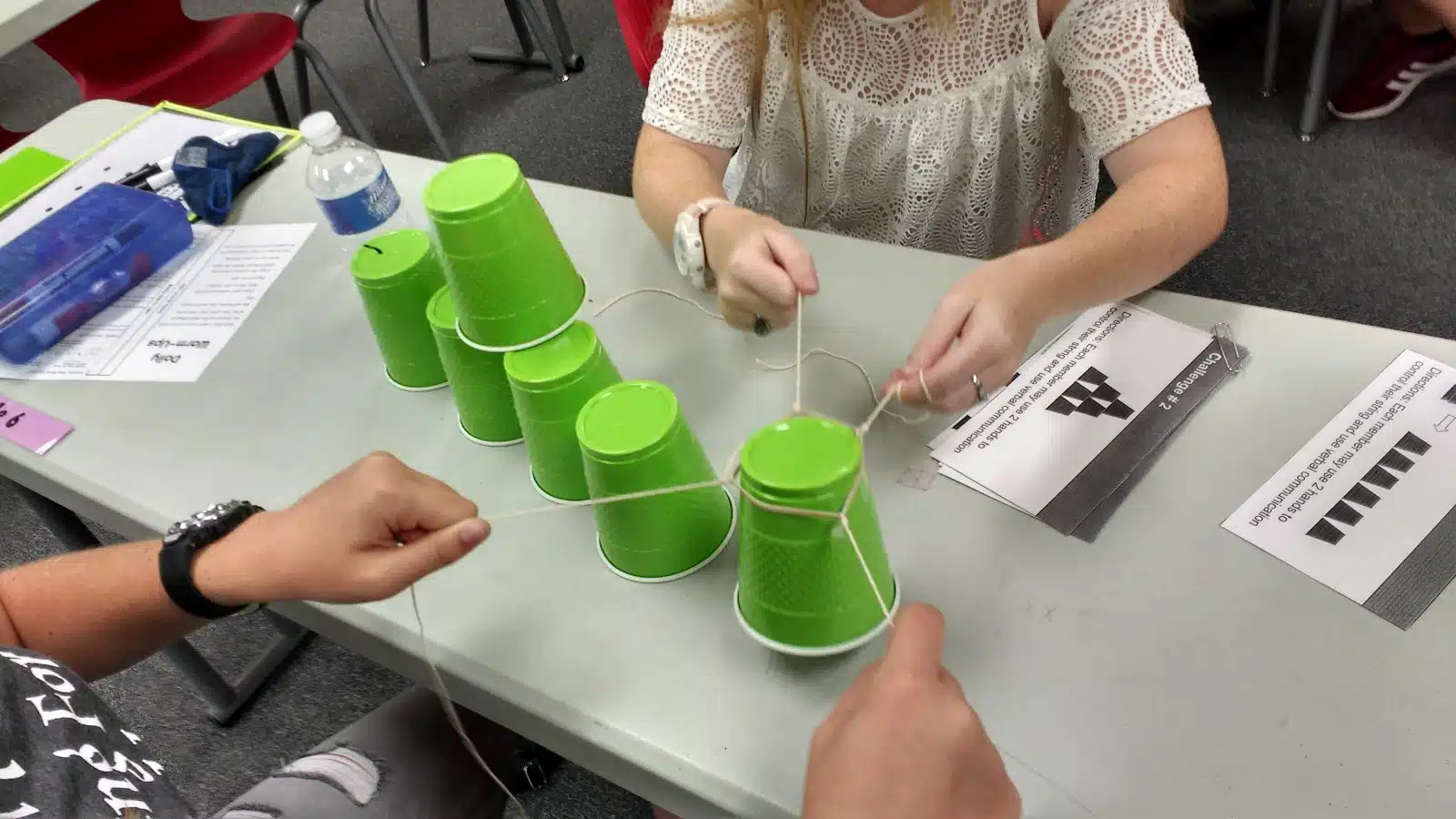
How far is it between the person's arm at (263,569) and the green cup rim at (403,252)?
18 centimetres

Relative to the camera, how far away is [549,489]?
2.23 feet

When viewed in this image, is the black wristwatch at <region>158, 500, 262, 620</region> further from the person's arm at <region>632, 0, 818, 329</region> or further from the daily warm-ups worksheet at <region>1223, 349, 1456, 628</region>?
the daily warm-ups worksheet at <region>1223, 349, 1456, 628</region>

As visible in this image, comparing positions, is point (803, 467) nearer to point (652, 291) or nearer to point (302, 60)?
point (652, 291)

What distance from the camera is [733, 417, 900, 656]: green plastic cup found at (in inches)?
19.3

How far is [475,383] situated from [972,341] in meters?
0.37

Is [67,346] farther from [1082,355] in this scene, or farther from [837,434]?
[1082,355]

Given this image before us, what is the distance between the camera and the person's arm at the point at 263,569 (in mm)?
589

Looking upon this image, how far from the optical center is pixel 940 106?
35.9 inches

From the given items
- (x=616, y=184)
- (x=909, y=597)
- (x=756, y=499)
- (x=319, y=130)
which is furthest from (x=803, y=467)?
(x=616, y=184)

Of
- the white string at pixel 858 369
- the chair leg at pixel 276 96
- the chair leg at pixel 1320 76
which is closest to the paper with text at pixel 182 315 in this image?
the white string at pixel 858 369

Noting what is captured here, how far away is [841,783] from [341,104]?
88.1 inches

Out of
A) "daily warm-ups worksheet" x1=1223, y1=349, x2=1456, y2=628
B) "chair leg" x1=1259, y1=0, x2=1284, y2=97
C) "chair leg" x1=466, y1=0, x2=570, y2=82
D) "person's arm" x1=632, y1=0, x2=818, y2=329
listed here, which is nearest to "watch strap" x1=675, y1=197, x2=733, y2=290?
"person's arm" x1=632, y1=0, x2=818, y2=329

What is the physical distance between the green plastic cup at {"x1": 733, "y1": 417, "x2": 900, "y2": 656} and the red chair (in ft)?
6.00

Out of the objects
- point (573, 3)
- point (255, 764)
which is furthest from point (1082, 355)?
point (573, 3)
